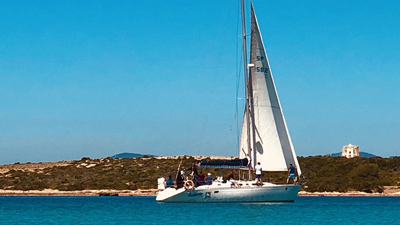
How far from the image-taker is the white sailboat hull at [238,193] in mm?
42812

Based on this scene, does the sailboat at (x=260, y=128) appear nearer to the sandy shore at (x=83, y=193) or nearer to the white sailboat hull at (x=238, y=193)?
the white sailboat hull at (x=238, y=193)

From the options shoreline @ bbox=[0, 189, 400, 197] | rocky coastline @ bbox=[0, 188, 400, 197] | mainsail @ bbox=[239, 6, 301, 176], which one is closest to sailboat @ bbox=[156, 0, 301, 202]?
mainsail @ bbox=[239, 6, 301, 176]

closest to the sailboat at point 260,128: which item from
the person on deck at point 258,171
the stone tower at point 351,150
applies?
the person on deck at point 258,171

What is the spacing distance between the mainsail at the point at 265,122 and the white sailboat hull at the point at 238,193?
1671mm

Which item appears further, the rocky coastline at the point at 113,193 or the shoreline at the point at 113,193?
the rocky coastline at the point at 113,193

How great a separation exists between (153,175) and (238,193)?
34478 millimetres

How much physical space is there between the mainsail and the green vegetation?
20340 mm

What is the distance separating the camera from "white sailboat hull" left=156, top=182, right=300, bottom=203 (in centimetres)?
4281

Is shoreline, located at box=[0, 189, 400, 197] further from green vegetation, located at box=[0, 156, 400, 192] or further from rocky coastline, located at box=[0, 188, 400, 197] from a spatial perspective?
green vegetation, located at box=[0, 156, 400, 192]

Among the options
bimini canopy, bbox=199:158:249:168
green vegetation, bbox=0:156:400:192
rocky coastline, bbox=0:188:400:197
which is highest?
green vegetation, bbox=0:156:400:192

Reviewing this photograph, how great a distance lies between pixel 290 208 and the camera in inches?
1676

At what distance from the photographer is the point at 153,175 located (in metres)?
76.8

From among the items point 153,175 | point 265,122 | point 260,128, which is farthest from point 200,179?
point 153,175

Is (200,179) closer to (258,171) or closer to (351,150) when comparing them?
(258,171)
